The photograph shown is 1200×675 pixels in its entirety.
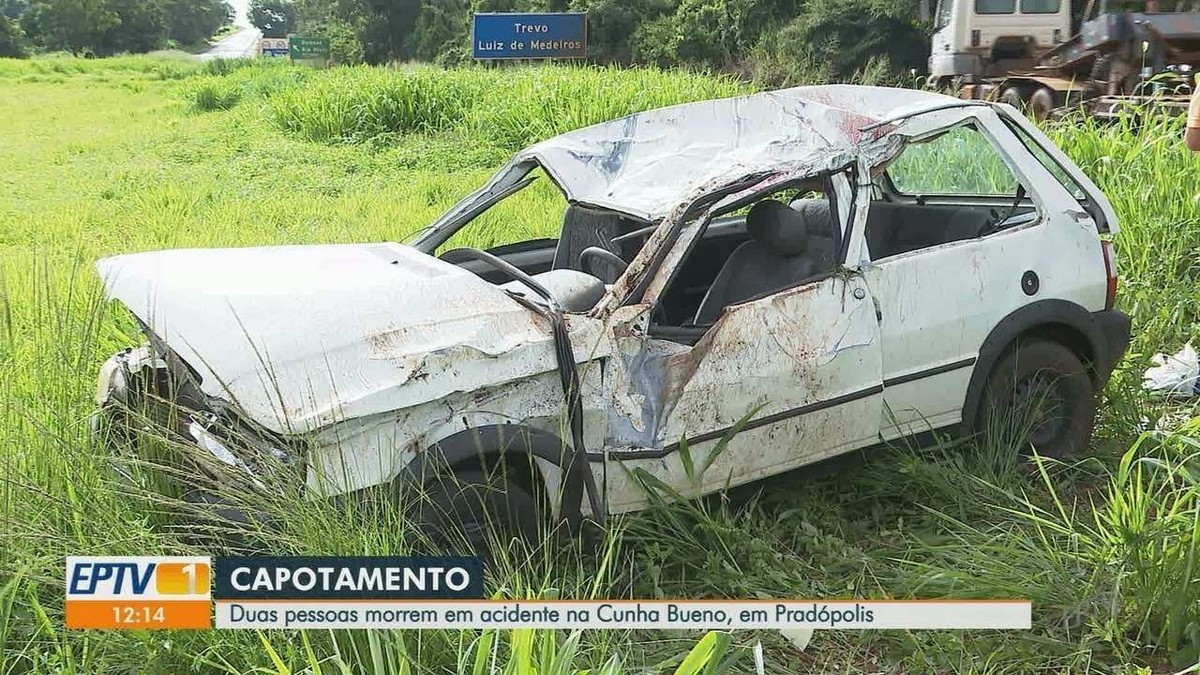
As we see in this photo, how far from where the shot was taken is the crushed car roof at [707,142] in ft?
12.4

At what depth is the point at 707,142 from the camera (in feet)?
13.4

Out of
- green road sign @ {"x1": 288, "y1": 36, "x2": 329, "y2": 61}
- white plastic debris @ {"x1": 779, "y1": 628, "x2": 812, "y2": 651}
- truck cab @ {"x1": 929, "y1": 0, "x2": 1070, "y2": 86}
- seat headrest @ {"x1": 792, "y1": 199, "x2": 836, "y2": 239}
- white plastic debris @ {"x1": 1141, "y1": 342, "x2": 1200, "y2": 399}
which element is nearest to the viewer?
white plastic debris @ {"x1": 779, "y1": 628, "x2": 812, "y2": 651}

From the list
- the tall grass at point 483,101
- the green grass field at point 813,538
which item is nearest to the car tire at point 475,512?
the green grass field at point 813,538

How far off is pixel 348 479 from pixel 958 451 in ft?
7.90

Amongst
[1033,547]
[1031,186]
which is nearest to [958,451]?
[1033,547]

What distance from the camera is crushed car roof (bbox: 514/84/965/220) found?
3775mm

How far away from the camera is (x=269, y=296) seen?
10.5 feet

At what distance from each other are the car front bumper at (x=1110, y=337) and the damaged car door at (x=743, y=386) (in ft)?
3.88

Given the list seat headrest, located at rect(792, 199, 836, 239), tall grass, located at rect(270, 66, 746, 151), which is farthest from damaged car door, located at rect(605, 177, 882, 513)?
tall grass, located at rect(270, 66, 746, 151)

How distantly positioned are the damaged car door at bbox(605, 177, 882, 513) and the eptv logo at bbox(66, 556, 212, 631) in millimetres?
1252

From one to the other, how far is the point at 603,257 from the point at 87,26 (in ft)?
295

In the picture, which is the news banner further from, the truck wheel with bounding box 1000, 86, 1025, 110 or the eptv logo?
the truck wheel with bounding box 1000, 86, 1025, 110

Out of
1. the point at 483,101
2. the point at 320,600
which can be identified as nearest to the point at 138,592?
the point at 320,600

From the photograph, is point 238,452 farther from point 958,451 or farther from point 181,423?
point 958,451
